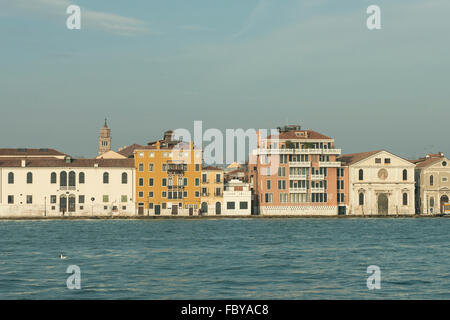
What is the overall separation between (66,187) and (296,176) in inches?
1049

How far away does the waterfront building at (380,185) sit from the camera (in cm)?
7712

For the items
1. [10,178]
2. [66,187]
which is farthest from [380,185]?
[10,178]

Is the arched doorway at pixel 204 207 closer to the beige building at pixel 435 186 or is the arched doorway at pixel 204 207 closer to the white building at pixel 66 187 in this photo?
the white building at pixel 66 187

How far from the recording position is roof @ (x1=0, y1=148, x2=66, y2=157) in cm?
8212

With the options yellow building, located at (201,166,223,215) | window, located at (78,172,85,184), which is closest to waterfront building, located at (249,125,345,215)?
yellow building, located at (201,166,223,215)

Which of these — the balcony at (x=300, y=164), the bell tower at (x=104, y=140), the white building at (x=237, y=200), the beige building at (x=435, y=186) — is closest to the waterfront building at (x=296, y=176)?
the balcony at (x=300, y=164)

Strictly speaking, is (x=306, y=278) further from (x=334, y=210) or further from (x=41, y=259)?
(x=334, y=210)

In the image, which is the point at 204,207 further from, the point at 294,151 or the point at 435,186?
the point at 435,186

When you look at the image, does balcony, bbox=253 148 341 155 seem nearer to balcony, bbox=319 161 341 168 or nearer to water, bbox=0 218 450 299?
balcony, bbox=319 161 341 168

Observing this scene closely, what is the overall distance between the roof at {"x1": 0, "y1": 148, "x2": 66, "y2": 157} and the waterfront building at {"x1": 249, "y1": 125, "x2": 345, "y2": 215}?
27902 millimetres

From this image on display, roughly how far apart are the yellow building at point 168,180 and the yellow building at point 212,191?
0.79 meters
